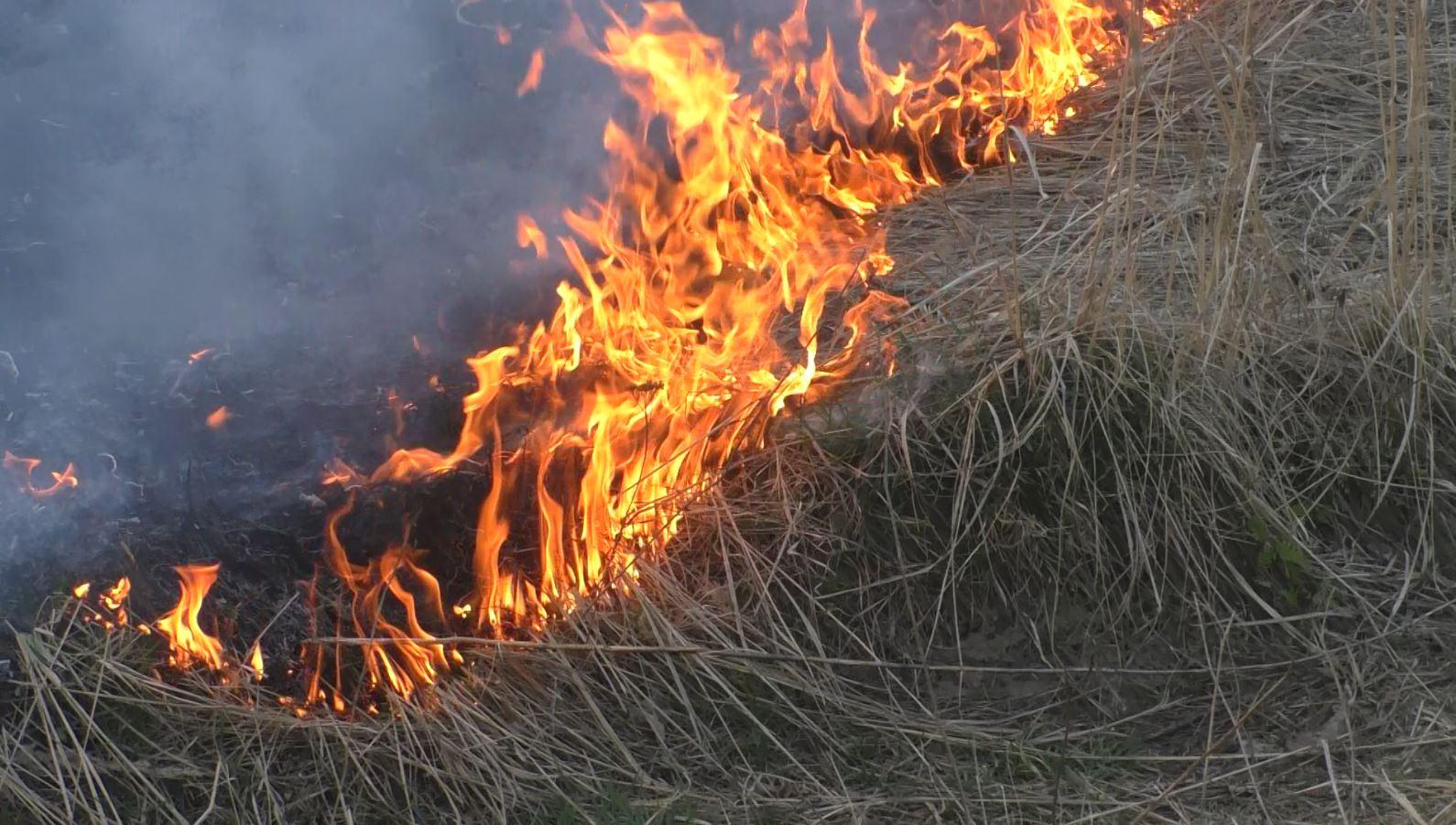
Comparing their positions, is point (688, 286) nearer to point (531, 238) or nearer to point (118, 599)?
point (531, 238)

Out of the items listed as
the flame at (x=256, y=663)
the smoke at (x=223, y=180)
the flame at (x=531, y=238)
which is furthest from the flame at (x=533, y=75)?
the flame at (x=256, y=663)

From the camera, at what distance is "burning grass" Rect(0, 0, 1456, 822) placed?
8.43ft

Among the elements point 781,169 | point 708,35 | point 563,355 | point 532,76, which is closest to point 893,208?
point 781,169

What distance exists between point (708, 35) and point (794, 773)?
2.77 meters

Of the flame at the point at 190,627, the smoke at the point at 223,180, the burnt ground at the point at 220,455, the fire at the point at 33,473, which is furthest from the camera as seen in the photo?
the smoke at the point at 223,180

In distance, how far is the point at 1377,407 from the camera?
124 inches

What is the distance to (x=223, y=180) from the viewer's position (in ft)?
12.2

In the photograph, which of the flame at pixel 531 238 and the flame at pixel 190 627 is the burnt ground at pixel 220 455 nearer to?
the flame at pixel 190 627

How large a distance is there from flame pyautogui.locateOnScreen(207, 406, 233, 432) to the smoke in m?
0.28

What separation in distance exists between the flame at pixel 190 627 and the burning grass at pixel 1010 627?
0.04 meters

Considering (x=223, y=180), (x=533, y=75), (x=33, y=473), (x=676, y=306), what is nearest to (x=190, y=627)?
(x=33, y=473)

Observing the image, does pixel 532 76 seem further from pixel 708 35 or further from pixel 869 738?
pixel 869 738

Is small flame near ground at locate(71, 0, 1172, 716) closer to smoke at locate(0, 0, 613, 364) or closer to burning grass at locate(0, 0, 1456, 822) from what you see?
burning grass at locate(0, 0, 1456, 822)

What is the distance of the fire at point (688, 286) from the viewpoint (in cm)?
300
